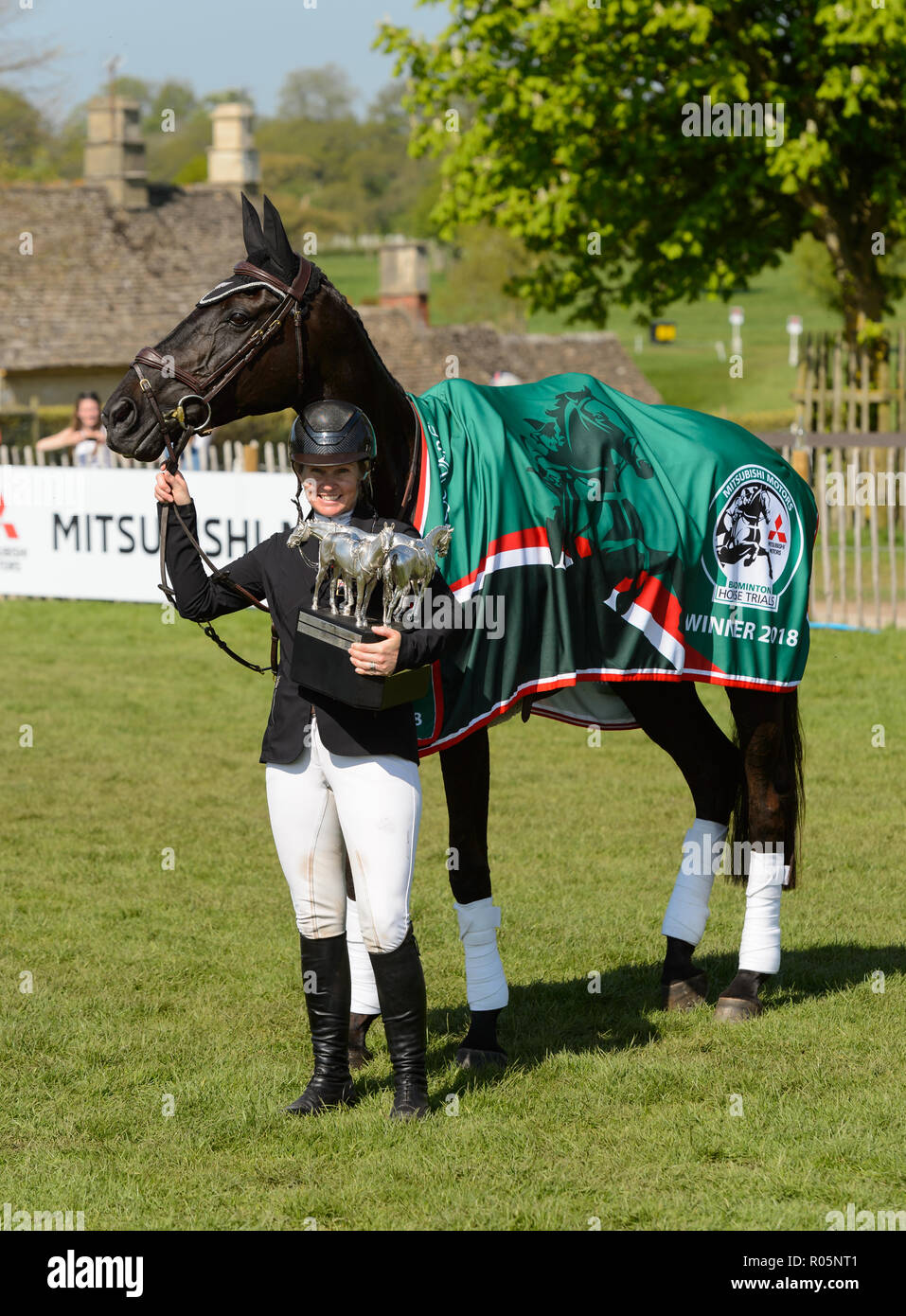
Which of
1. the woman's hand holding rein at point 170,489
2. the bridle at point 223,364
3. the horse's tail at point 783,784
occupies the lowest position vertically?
the horse's tail at point 783,784

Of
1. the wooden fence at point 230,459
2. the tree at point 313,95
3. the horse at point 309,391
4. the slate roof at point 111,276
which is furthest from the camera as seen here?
the tree at point 313,95

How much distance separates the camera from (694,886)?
241 inches

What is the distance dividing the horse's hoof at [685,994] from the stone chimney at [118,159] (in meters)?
38.3

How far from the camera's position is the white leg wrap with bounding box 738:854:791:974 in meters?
5.96

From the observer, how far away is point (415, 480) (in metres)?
5.06

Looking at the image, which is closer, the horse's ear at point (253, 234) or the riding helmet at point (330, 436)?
the riding helmet at point (330, 436)

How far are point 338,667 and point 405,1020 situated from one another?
1.11 meters

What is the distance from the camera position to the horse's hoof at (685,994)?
602cm

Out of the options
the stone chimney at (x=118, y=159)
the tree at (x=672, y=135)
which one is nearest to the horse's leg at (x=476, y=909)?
the tree at (x=672, y=135)

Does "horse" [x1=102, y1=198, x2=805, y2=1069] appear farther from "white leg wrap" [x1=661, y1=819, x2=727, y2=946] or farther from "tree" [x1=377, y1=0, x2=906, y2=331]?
"tree" [x1=377, y1=0, x2=906, y2=331]

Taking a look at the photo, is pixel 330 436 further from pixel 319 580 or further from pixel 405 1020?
pixel 405 1020

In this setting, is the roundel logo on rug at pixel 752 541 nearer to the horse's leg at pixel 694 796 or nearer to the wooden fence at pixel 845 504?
the horse's leg at pixel 694 796

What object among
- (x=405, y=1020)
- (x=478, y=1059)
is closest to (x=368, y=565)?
Answer: (x=405, y=1020)
